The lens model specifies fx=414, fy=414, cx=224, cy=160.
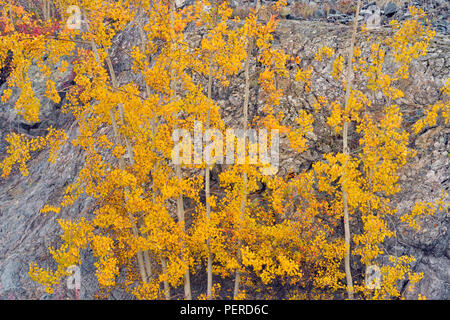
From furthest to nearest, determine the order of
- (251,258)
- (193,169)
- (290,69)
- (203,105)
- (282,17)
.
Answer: (282,17) < (290,69) < (193,169) < (203,105) < (251,258)

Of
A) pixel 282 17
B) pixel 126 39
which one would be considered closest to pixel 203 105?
pixel 282 17

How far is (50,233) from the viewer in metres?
15.8

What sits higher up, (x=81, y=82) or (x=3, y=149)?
(x=81, y=82)

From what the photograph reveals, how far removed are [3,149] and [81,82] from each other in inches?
457

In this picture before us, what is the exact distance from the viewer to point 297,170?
1498 cm

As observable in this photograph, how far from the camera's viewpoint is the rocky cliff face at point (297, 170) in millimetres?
13266

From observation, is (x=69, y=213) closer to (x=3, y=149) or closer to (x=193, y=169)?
(x=193, y=169)

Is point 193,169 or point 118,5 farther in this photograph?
point 193,169

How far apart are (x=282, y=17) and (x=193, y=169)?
8.54 m

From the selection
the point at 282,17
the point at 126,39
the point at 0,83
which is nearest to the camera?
the point at 282,17

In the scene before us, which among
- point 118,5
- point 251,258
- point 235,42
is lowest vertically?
point 251,258

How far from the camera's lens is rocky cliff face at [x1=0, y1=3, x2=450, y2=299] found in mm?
13266

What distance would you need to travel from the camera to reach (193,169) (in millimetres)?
15508

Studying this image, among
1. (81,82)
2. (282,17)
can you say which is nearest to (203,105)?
(81,82)
